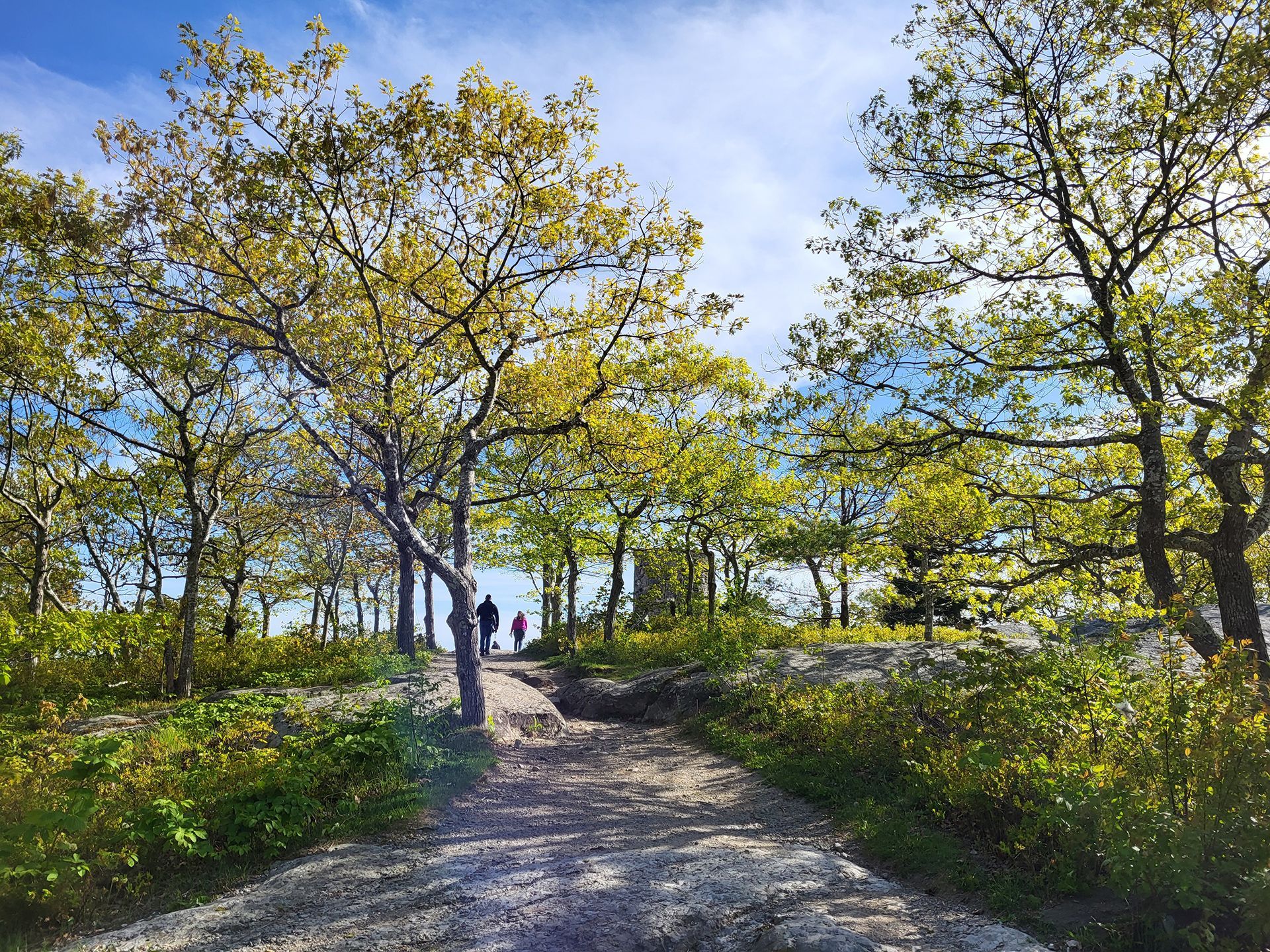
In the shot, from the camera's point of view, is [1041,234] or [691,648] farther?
[691,648]

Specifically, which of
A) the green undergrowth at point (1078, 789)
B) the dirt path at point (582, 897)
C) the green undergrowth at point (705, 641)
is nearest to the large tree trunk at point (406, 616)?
the green undergrowth at point (705, 641)

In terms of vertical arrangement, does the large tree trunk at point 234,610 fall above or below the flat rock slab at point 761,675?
above

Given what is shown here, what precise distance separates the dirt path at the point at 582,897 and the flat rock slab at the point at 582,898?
0.6 inches

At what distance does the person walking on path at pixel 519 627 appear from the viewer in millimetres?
32969

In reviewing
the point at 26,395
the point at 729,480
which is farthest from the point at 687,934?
the point at 26,395

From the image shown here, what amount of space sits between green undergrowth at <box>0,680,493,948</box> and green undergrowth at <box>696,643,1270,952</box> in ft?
16.5

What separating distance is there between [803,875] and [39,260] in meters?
13.6

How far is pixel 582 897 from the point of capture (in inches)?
220

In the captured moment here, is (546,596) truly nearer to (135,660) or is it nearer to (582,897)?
(135,660)

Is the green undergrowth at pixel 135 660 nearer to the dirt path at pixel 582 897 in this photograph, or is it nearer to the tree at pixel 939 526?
the dirt path at pixel 582 897

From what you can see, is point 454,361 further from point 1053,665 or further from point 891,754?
point 1053,665

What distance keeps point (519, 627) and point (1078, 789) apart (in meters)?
29.5

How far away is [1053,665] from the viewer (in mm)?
6906

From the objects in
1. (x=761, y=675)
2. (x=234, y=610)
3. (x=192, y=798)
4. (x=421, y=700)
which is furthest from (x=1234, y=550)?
(x=234, y=610)
